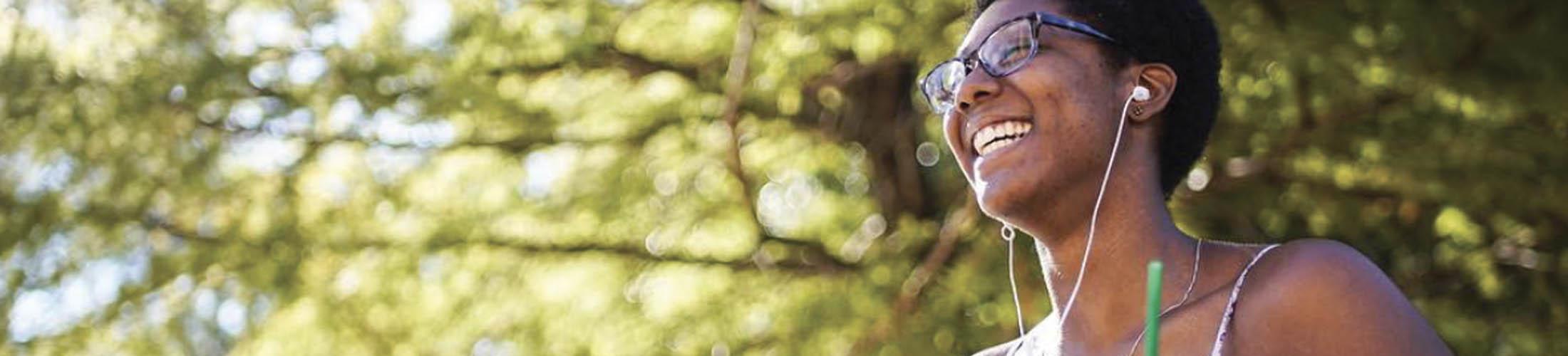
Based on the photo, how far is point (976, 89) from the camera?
2.26m

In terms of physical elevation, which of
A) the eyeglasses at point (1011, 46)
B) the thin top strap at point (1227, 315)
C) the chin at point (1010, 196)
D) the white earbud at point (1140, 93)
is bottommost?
the thin top strap at point (1227, 315)

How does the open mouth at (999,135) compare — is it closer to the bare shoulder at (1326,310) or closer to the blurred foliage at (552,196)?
the bare shoulder at (1326,310)

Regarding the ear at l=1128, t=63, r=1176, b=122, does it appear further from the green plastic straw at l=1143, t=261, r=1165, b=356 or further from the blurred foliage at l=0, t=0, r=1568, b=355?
the blurred foliage at l=0, t=0, r=1568, b=355

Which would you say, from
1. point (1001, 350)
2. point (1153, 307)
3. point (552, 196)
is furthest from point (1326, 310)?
point (552, 196)

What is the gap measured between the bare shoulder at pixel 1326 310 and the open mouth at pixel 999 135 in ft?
0.92

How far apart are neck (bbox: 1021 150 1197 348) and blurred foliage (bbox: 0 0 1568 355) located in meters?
3.45

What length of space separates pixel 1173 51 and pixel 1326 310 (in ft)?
1.32

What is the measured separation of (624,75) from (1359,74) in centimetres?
212

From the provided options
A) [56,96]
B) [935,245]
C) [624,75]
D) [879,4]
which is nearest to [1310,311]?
[879,4]

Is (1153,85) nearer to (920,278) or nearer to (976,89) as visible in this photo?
(976,89)

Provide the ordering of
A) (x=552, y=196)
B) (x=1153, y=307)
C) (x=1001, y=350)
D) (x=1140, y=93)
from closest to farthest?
(x=1153, y=307), (x=1140, y=93), (x=1001, y=350), (x=552, y=196)

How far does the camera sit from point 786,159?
6.27 meters

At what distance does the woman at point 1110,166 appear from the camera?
2123 millimetres

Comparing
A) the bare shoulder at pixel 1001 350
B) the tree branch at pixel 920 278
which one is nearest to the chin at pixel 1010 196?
the bare shoulder at pixel 1001 350
